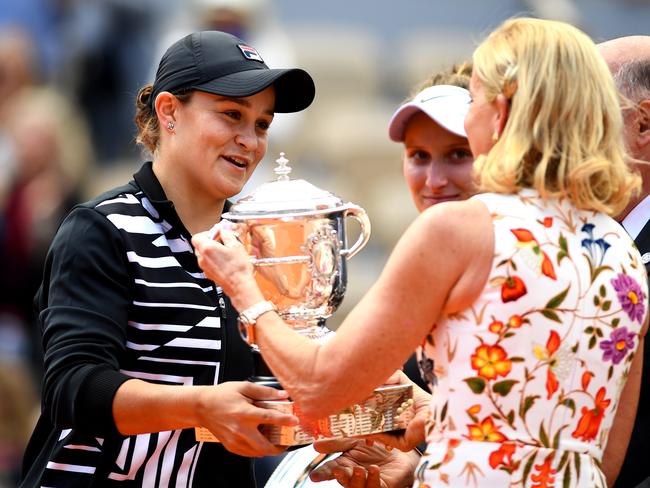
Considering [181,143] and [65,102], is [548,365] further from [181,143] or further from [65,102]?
[65,102]

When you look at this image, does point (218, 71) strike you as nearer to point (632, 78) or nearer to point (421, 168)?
point (421, 168)

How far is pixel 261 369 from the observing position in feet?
7.08

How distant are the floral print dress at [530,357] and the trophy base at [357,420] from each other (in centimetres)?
24

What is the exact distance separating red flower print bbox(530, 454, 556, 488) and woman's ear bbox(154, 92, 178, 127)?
1096 mm

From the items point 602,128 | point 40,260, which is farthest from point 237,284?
point 40,260

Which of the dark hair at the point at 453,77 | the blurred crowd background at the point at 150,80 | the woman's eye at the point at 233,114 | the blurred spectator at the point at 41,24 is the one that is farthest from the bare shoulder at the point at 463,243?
the blurred spectator at the point at 41,24

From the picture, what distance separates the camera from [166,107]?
252 centimetres

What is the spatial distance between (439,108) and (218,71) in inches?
18.8

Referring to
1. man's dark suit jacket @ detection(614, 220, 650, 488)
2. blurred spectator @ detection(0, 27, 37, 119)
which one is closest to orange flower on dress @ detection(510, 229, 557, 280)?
man's dark suit jacket @ detection(614, 220, 650, 488)

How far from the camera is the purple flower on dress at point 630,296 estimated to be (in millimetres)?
1926

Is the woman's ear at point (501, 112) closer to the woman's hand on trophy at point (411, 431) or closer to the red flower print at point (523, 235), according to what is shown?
the red flower print at point (523, 235)

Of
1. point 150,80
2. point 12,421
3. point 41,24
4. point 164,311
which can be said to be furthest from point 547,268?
point 41,24

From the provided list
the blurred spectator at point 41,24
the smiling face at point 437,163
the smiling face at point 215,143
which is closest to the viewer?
the smiling face at point 215,143

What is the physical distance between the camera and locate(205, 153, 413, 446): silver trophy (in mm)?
2135
